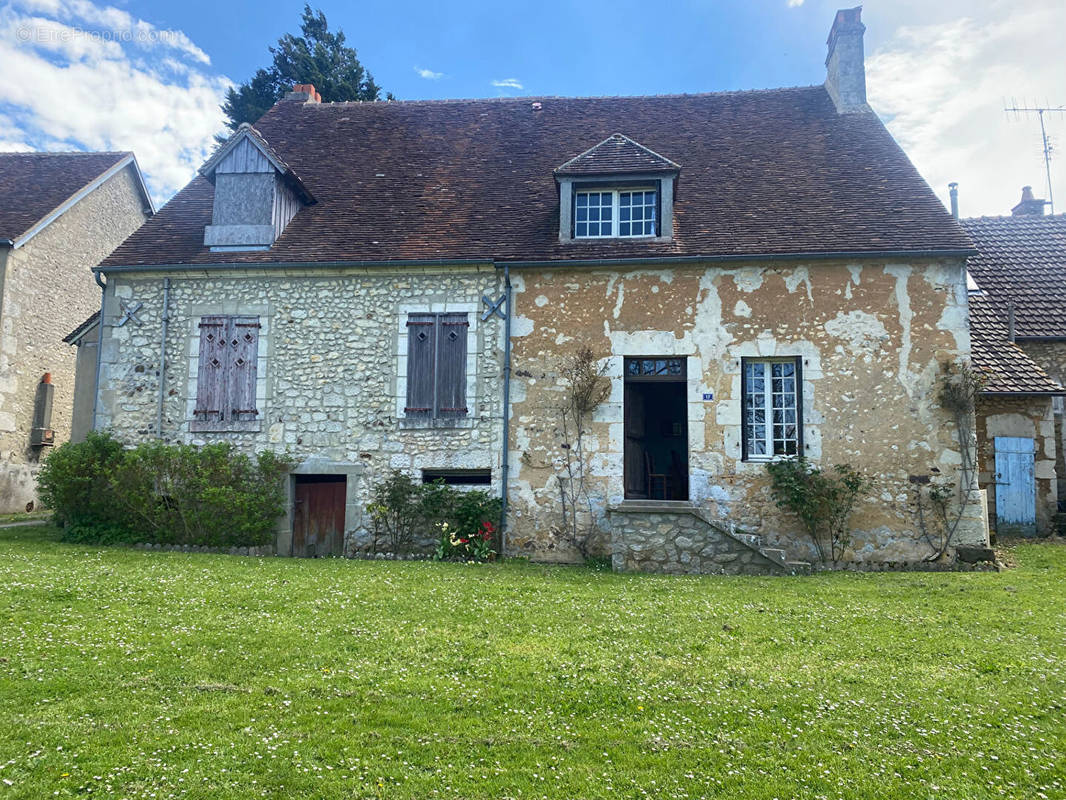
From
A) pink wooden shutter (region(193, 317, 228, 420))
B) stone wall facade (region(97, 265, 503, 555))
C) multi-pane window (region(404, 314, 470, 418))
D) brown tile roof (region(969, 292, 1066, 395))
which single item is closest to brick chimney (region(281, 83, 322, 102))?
stone wall facade (region(97, 265, 503, 555))

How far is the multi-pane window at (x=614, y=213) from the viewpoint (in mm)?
11969

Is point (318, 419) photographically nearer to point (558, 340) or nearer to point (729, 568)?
point (558, 340)

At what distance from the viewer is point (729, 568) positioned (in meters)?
9.88

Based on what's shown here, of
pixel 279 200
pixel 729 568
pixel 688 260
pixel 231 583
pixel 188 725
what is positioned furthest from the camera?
pixel 279 200

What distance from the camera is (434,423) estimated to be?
11516 millimetres

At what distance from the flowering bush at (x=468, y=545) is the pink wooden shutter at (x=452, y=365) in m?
1.82

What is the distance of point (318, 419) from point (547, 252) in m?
4.46

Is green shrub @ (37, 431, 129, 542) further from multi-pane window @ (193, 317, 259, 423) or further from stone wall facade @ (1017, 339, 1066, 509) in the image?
stone wall facade @ (1017, 339, 1066, 509)

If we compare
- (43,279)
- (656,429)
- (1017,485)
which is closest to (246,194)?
(43,279)

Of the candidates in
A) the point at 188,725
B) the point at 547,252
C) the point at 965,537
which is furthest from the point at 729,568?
the point at 188,725

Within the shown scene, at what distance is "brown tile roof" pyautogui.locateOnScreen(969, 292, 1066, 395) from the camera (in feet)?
42.1

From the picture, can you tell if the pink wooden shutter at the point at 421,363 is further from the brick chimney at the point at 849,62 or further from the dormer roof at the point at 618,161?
the brick chimney at the point at 849,62

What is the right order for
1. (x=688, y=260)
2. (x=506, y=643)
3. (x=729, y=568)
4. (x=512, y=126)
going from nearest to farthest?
(x=506, y=643) → (x=729, y=568) → (x=688, y=260) → (x=512, y=126)

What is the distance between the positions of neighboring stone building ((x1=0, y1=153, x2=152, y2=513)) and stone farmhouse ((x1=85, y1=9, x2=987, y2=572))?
505cm
